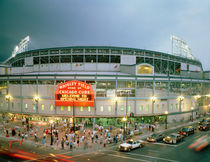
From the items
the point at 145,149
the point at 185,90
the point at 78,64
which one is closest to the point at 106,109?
the point at 145,149

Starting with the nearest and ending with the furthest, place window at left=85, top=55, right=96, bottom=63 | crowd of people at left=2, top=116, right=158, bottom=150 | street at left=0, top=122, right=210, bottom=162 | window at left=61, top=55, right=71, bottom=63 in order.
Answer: street at left=0, top=122, right=210, bottom=162
crowd of people at left=2, top=116, right=158, bottom=150
window at left=85, top=55, right=96, bottom=63
window at left=61, top=55, right=71, bottom=63

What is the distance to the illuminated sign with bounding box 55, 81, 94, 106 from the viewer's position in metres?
36.3

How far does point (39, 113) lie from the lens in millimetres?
39500

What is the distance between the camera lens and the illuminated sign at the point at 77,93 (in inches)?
1428

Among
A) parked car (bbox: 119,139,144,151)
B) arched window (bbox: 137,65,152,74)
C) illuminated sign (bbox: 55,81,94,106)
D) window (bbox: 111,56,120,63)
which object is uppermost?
window (bbox: 111,56,120,63)

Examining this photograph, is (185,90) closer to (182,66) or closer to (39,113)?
(182,66)

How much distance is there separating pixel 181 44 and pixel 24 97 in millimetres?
67492

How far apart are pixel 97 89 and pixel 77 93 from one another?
191 inches

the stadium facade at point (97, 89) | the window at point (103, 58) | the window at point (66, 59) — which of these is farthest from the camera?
the window at point (66, 59)

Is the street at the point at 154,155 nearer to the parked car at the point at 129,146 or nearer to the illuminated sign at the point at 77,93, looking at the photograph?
the parked car at the point at 129,146

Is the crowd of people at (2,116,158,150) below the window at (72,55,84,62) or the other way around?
below

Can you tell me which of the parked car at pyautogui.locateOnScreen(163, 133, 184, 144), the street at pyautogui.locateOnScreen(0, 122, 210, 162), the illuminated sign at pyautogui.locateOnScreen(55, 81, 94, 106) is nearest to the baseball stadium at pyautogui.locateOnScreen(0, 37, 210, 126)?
the illuminated sign at pyautogui.locateOnScreen(55, 81, 94, 106)

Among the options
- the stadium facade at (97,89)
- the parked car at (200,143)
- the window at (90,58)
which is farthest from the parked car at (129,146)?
the window at (90,58)

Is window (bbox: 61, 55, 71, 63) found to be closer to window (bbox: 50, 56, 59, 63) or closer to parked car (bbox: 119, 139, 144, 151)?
window (bbox: 50, 56, 59, 63)
